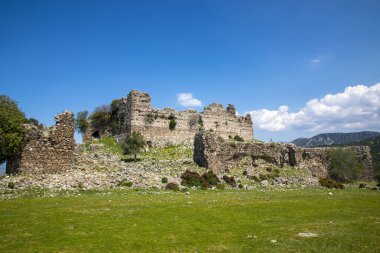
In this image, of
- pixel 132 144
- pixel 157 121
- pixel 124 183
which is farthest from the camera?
→ pixel 157 121

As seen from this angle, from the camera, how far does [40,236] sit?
10773 millimetres

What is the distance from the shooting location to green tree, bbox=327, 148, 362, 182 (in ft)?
157

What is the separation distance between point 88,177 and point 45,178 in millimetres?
3038

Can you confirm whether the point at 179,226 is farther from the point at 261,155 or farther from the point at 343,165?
the point at 343,165

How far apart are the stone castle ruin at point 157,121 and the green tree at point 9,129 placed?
87.2ft

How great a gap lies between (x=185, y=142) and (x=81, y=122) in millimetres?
19817

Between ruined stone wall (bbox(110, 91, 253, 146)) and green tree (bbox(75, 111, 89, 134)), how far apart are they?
6708 millimetres

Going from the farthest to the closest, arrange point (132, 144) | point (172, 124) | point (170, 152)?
point (172, 124) < point (170, 152) < point (132, 144)

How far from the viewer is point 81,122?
202 feet

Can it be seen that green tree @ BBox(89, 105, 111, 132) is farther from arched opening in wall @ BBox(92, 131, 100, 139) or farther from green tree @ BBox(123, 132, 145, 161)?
green tree @ BBox(123, 132, 145, 161)

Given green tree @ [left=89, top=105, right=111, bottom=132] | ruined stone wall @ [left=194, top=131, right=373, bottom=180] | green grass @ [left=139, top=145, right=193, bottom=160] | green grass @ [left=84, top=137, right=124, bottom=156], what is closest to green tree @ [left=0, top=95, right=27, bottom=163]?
ruined stone wall @ [left=194, top=131, right=373, bottom=180]

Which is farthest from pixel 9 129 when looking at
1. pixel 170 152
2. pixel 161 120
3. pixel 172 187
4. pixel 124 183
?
pixel 161 120

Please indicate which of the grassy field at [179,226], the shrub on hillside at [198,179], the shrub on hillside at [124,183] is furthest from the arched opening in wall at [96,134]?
the grassy field at [179,226]

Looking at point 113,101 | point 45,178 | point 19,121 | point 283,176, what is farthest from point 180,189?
point 113,101
